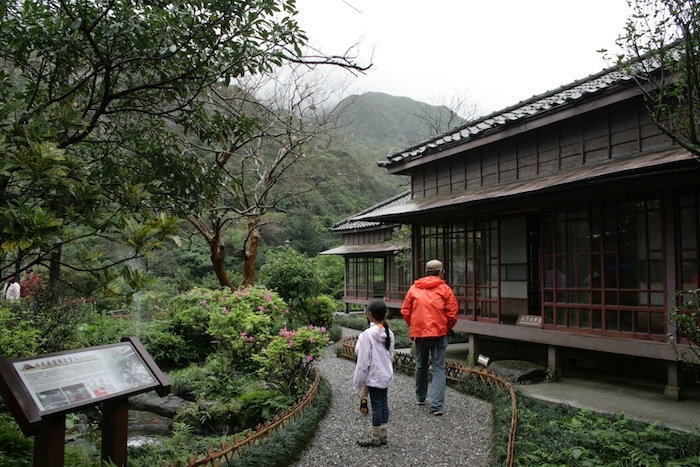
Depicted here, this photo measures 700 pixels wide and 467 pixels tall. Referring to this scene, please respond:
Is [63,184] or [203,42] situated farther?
[203,42]

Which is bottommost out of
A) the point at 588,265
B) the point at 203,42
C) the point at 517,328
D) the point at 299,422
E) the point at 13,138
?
the point at 299,422

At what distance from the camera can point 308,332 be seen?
7.02m

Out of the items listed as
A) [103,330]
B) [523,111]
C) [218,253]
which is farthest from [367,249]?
[523,111]

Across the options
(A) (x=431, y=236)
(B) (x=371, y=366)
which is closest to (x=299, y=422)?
(B) (x=371, y=366)

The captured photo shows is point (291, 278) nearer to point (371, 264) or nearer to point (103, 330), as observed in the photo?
point (103, 330)

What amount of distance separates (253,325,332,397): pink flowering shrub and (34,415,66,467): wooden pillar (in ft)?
12.8

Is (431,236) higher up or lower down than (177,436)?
higher up

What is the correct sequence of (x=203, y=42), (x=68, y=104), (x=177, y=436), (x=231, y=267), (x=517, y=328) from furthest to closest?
Result: (x=231, y=267)
(x=517, y=328)
(x=177, y=436)
(x=68, y=104)
(x=203, y=42)

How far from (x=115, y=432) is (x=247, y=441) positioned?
1229 millimetres

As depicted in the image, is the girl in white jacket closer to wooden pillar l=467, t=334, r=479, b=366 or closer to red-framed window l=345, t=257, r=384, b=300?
wooden pillar l=467, t=334, r=479, b=366

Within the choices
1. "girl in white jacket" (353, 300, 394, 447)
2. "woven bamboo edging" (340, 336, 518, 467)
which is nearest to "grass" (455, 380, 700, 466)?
"woven bamboo edging" (340, 336, 518, 467)

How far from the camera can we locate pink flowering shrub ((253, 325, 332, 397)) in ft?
22.7

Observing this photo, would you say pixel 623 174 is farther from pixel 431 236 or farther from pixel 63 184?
pixel 63 184

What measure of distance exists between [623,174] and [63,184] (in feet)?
20.7
